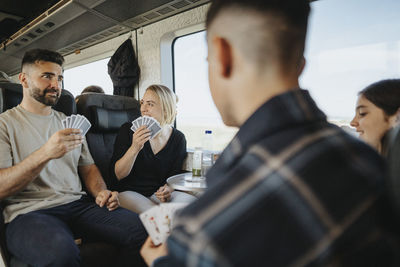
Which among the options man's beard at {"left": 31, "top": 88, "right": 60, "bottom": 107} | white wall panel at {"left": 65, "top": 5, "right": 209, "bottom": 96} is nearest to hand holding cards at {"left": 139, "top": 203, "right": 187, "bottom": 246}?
man's beard at {"left": 31, "top": 88, "right": 60, "bottom": 107}

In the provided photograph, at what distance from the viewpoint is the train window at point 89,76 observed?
13.6 feet

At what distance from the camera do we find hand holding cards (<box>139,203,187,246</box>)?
794 mm

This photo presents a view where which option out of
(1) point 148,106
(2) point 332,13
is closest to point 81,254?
(1) point 148,106

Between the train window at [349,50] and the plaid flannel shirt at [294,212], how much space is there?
60.8 inches

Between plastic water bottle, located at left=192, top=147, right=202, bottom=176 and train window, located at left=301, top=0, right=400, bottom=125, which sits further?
plastic water bottle, located at left=192, top=147, right=202, bottom=176

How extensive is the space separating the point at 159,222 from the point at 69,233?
81 centimetres

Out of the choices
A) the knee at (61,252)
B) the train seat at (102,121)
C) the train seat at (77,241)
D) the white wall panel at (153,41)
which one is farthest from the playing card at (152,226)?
the white wall panel at (153,41)

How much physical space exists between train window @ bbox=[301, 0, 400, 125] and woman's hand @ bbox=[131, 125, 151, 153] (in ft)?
4.28

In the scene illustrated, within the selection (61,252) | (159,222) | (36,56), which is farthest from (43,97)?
(159,222)

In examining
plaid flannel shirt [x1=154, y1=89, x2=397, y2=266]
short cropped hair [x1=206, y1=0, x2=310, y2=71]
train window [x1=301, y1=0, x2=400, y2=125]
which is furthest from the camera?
train window [x1=301, y1=0, x2=400, y2=125]

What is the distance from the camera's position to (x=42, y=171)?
1.56m

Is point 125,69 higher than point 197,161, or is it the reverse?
point 125,69

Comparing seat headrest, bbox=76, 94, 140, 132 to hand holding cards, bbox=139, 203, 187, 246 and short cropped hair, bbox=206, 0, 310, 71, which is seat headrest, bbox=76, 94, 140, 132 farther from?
short cropped hair, bbox=206, 0, 310, 71

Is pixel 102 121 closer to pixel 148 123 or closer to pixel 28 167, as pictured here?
pixel 148 123
